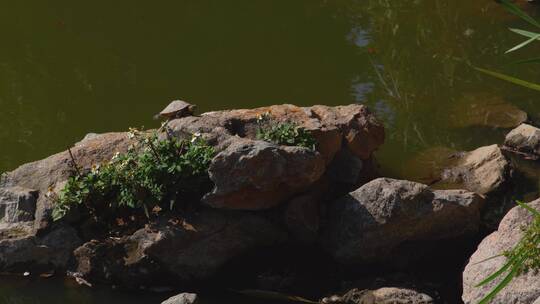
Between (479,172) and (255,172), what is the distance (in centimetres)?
212

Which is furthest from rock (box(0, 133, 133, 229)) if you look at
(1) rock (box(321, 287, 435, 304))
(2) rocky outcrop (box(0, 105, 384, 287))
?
(1) rock (box(321, 287, 435, 304))

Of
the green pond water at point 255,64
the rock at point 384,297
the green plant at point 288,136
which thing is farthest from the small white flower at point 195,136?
the green pond water at point 255,64

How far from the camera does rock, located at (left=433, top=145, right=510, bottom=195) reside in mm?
6227

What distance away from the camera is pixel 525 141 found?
266 inches

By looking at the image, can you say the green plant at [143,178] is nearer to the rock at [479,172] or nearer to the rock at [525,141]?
the rock at [479,172]

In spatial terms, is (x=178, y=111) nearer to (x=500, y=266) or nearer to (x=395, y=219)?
(x=395, y=219)

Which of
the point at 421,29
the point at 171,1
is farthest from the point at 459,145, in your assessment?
the point at 171,1

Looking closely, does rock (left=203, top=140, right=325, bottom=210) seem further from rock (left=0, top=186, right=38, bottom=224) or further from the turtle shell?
rock (left=0, top=186, right=38, bottom=224)

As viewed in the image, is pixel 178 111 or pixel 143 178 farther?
pixel 178 111

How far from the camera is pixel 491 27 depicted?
9.71 m

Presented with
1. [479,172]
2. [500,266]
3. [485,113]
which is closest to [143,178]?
[500,266]

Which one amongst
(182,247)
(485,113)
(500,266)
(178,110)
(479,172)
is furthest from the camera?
(485,113)

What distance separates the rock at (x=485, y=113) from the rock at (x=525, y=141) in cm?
42

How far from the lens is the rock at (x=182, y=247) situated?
17.4ft
